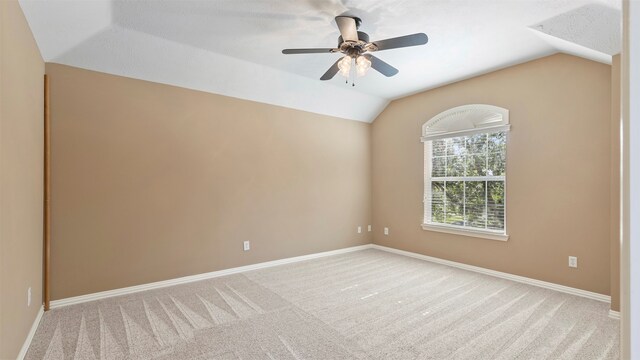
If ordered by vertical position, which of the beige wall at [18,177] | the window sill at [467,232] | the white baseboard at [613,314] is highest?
the beige wall at [18,177]

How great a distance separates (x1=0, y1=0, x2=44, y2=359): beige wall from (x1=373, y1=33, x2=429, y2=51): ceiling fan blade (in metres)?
2.59

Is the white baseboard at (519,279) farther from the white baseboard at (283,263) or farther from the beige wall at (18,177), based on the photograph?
the beige wall at (18,177)

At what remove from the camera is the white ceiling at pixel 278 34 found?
8.46ft

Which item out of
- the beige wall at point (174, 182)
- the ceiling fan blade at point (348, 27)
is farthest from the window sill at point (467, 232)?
the ceiling fan blade at point (348, 27)

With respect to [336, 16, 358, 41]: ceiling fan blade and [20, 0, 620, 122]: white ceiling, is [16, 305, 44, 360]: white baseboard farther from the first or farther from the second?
[336, 16, 358, 41]: ceiling fan blade

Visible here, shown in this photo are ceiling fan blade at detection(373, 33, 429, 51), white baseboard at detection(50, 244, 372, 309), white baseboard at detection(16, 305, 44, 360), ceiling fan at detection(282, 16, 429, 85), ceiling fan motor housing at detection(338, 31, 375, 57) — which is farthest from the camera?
white baseboard at detection(50, 244, 372, 309)

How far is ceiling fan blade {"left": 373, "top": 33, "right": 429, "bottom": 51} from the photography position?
2.43m

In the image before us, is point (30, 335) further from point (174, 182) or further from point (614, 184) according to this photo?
point (614, 184)

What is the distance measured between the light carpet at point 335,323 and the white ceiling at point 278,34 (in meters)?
2.48

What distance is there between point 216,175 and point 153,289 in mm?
1535

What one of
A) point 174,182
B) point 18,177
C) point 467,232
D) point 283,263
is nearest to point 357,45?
point 174,182

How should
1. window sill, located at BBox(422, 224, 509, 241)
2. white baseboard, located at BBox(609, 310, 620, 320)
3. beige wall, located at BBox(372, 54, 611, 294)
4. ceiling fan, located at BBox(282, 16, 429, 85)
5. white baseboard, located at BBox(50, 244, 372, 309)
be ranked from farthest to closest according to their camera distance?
window sill, located at BBox(422, 224, 509, 241) < beige wall, located at BBox(372, 54, 611, 294) < white baseboard, located at BBox(50, 244, 372, 309) < white baseboard, located at BBox(609, 310, 620, 320) < ceiling fan, located at BBox(282, 16, 429, 85)

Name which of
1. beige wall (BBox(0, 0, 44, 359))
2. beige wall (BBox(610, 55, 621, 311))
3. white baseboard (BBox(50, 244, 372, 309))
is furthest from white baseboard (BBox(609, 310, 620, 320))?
beige wall (BBox(0, 0, 44, 359))

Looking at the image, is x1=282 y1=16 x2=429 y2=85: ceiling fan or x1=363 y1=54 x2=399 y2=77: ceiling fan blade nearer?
x1=282 y1=16 x2=429 y2=85: ceiling fan
